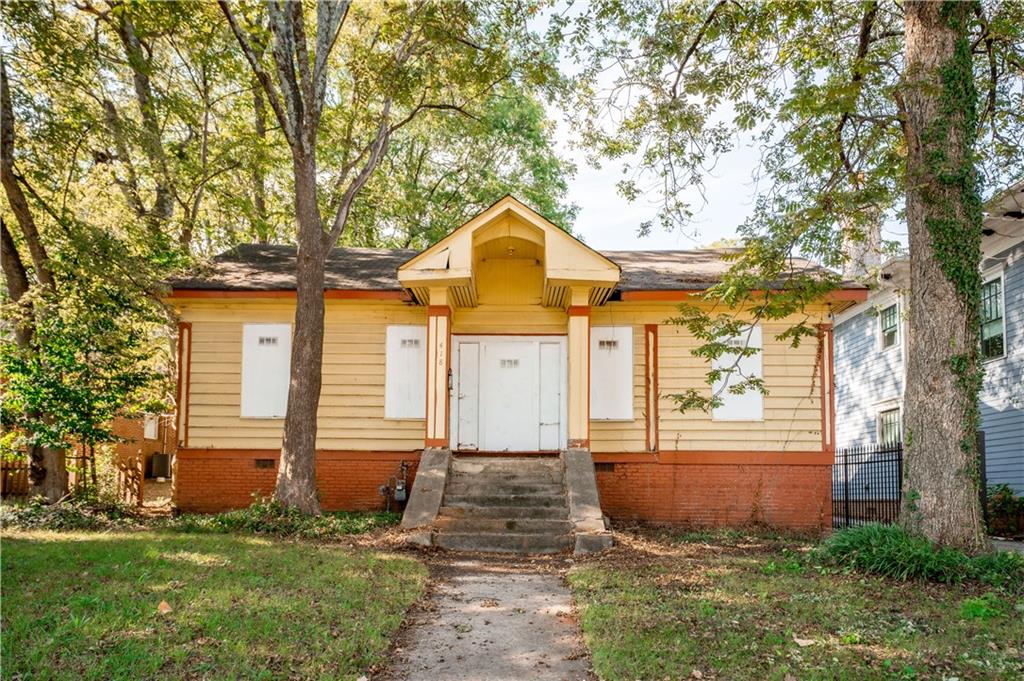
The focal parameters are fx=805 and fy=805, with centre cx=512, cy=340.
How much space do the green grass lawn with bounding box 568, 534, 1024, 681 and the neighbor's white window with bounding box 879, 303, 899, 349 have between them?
1246 cm

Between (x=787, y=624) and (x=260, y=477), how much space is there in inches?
406

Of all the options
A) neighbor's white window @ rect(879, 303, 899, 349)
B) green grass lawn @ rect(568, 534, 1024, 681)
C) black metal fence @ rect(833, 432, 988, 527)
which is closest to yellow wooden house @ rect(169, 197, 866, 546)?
black metal fence @ rect(833, 432, 988, 527)

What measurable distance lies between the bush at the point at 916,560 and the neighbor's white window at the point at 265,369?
9.62 m

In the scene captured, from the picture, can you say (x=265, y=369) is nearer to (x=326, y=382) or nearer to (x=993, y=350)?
(x=326, y=382)

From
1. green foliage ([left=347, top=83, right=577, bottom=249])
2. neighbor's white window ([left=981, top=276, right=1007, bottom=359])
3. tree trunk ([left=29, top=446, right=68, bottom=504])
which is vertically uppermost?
green foliage ([left=347, top=83, right=577, bottom=249])

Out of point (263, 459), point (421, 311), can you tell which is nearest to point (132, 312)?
point (263, 459)

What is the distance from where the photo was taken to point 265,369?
1454cm

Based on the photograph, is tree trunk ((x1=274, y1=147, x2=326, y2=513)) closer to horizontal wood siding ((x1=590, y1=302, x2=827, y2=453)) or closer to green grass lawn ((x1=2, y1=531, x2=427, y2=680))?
green grass lawn ((x1=2, y1=531, x2=427, y2=680))

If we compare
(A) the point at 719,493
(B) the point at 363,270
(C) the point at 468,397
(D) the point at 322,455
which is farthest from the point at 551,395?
(B) the point at 363,270

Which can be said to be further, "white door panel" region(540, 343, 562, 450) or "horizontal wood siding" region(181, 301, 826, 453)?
"white door panel" region(540, 343, 562, 450)

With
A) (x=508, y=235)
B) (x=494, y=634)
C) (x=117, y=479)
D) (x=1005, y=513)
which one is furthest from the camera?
(x=117, y=479)

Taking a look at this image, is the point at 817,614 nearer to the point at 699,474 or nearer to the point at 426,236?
the point at 699,474

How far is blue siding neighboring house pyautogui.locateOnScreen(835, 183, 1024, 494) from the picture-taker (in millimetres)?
15477

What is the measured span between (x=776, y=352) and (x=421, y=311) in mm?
6476
